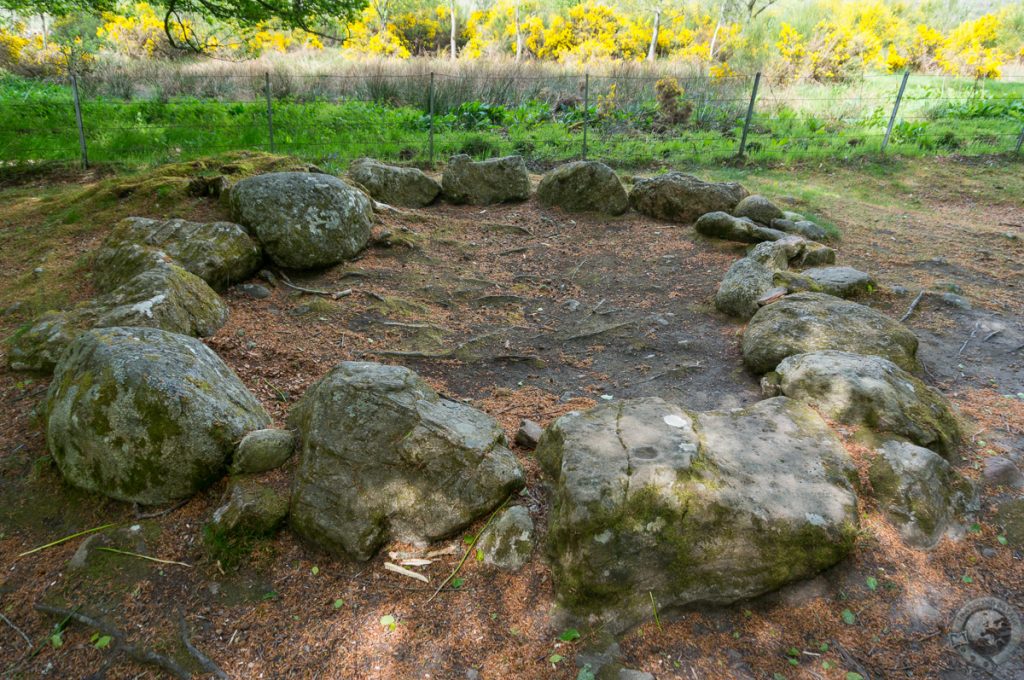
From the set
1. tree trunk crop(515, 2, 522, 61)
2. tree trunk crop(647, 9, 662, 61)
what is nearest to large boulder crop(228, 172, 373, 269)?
tree trunk crop(647, 9, 662, 61)

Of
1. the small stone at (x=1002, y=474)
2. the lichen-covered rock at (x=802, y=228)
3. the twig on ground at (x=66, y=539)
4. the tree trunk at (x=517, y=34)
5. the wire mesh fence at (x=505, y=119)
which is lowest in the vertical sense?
the twig on ground at (x=66, y=539)

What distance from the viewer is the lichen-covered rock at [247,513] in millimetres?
2443

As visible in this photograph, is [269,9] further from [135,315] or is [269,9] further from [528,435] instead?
[528,435]

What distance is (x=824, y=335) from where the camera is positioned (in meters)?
3.86

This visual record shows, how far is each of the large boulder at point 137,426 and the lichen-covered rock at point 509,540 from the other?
127 cm

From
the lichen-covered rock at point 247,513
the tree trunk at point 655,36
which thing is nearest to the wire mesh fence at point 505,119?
the lichen-covered rock at point 247,513

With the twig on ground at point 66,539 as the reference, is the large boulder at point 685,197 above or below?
above

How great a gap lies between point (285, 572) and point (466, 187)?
6.06 metres

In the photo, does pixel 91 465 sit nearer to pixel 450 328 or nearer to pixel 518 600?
pixel 518 600

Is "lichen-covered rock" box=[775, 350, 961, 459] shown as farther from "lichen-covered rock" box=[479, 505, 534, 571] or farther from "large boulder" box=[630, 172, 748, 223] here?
"large boulder" box=[630, 172, 748, 223]

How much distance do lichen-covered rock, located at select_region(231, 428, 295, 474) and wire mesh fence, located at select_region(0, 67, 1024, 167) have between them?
7416mm

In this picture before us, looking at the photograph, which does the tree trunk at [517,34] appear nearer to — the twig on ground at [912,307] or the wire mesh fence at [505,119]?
the wire mesh fence at [505,119]

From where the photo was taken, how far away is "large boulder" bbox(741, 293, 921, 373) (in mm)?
3785

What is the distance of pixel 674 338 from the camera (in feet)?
15.0
